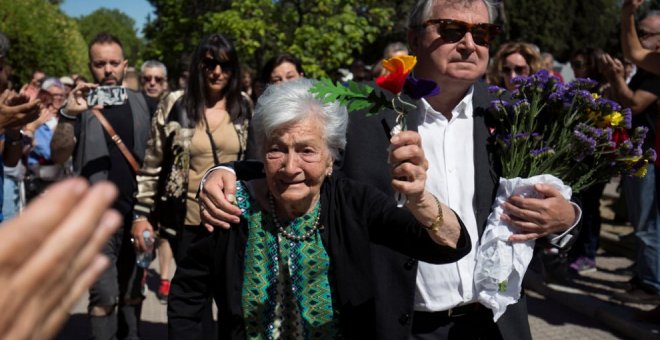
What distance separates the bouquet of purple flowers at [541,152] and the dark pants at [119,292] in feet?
8.78

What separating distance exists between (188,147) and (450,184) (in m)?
2.11

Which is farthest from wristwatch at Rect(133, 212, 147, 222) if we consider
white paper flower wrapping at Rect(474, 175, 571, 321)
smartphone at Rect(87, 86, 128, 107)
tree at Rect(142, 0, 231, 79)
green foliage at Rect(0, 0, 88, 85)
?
green foliage at Rect(0, 0, 88, 85)

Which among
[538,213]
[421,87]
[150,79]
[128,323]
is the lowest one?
[128,323]

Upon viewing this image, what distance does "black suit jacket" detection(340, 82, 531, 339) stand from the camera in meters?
2.39

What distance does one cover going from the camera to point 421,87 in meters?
2.06

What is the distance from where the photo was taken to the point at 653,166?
18.6 feet

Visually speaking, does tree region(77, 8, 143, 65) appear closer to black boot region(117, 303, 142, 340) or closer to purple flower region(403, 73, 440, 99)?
black boot region(117, 303, 142, 340)

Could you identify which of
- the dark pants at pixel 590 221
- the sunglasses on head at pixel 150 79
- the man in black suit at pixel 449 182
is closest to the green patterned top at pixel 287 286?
the man in black suit at pixel 449 182

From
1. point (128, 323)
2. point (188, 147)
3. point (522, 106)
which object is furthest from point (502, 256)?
point (128, 323)

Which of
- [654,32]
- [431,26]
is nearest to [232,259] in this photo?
[431,26]

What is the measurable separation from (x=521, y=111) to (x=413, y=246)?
0.69 metres

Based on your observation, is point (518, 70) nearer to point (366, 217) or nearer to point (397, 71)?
point (366, 217)

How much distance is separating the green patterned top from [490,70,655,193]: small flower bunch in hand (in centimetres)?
79

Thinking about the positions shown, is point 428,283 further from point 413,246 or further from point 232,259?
point 232,259
